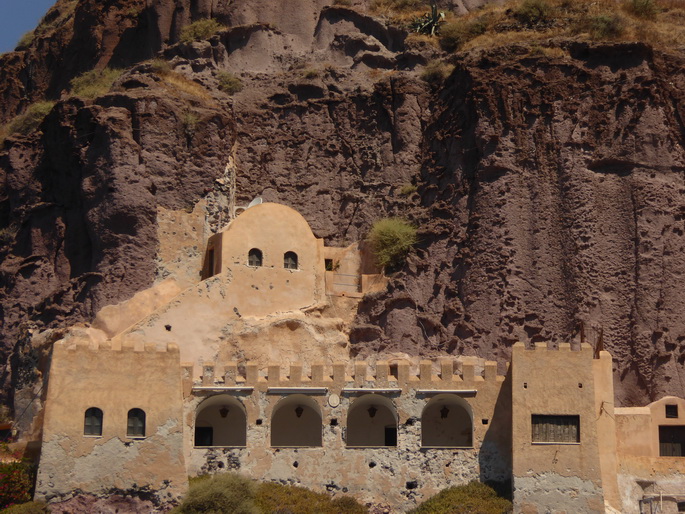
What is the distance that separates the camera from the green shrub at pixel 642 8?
5175 cm

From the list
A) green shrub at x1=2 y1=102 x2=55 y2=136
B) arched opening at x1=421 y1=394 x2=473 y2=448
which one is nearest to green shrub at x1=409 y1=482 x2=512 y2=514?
arched opening at x1=421 y1=394 x2=473 y2=448

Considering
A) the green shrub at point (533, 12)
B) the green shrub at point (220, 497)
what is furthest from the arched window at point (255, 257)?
the green shrub at point (533, 12)

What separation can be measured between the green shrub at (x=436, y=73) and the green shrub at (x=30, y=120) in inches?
571

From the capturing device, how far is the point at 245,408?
133 ft

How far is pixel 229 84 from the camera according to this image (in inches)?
2040

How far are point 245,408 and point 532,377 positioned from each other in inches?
321

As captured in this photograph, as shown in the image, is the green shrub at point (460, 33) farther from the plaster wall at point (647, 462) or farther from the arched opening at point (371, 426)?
the plaster wall at point (647, 462)

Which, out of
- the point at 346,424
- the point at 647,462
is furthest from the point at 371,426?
the point at 647,462

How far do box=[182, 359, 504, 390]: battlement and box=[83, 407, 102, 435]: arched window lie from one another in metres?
2.78

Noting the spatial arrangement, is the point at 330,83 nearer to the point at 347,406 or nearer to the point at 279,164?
the point at 279,164

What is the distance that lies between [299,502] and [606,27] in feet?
68.3

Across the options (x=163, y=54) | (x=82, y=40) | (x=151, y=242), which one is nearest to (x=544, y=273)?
(x=151, y=242)

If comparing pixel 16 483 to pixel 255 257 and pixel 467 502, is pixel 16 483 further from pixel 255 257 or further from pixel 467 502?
pixel 467 502

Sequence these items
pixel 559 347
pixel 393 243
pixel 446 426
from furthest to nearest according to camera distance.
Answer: pixel 393 243, pixel 446 426, pixel 559 347
